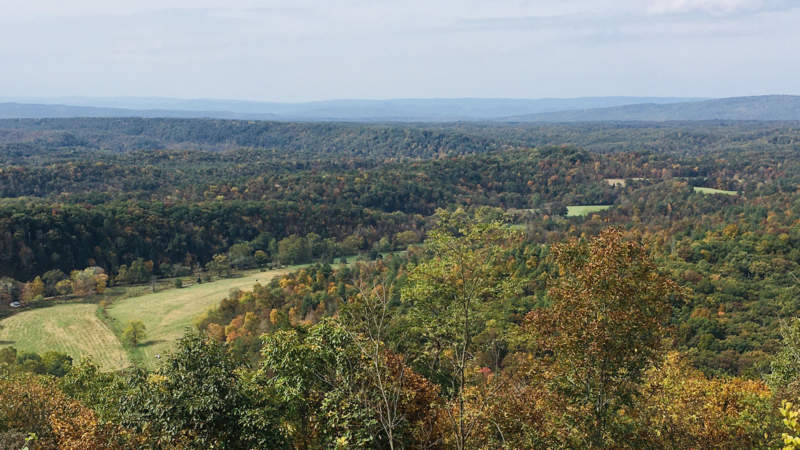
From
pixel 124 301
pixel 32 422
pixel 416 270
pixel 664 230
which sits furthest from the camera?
pixel 664 230

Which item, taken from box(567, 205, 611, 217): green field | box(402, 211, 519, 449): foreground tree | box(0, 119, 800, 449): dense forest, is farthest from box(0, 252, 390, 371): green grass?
box(567, 205, 611, 217): green field

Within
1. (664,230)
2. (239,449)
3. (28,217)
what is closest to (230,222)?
(28,217)

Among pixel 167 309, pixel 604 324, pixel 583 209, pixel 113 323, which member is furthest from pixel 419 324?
pixel 583 209

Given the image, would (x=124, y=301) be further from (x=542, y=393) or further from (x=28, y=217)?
(x=542, y=393)

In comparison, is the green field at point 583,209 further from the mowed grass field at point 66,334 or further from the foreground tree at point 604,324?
the foreground tree at point 604,324

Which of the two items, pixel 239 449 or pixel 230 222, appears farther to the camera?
pixel 230 222

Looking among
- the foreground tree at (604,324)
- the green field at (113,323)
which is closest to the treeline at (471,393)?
the foreground tree at (604,324)

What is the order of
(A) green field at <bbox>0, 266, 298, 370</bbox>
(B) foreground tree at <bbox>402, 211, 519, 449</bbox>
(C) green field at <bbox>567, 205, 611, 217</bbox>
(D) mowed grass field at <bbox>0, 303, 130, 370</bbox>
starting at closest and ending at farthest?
1. (B) foreground tree at <bbox>402, 211, 519, 449</bbox>
2. (D) mowed grass field at <bbox>0, 303, 130, 370</bbox>
3. (A) green field at <bbox>0, 266, 298, 370</bbox>
4. (C) green field at <bbox>567, 205, 611, 217</bbox>

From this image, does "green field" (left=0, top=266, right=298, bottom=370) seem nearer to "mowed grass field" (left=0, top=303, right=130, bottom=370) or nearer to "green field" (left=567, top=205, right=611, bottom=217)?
"mowed grass field" (left=0, top=303, right=130, bottom=370)
